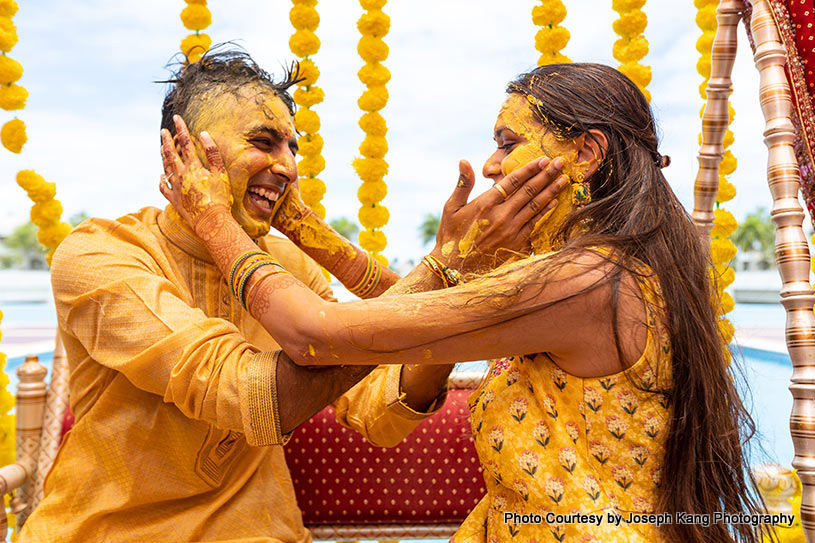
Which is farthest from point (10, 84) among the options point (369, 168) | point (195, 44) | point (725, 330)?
point (725, 330)

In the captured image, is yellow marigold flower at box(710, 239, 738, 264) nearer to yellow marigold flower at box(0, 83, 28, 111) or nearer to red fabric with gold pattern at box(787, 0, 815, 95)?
red fabric with gold pattern at box(787, 0, 815, 95)

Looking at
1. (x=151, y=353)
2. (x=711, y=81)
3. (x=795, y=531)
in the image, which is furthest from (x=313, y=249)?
(x=795, y=531)

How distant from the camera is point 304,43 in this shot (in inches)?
122

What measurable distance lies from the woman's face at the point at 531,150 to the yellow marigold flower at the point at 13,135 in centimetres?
231

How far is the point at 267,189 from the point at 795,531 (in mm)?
2495

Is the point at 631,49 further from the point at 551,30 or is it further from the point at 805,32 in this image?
the point at 805,32

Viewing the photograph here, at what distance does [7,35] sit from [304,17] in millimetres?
1281

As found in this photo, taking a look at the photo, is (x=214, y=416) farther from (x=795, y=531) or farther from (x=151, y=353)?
(x=795, y=531)

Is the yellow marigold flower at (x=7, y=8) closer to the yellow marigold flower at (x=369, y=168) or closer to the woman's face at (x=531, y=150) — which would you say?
the yellow marigold flower at (x=369, y=168)

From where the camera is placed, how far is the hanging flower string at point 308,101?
122 inches

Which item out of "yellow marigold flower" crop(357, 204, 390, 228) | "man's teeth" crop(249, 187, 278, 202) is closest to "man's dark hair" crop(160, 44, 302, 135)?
"man's teeth" crop(249, 187, 278, 202)

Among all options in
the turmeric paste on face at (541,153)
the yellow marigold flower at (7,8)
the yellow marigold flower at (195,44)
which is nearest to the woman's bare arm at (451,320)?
the turmeric paste on face at (541,153)

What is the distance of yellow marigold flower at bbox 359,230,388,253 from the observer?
3.20 meters

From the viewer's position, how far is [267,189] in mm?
2090
